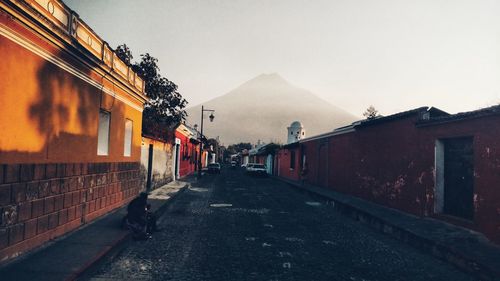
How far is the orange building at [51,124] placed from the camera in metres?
5.87

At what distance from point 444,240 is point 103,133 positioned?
31.6 feet

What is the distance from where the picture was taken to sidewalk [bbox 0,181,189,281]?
5197mm

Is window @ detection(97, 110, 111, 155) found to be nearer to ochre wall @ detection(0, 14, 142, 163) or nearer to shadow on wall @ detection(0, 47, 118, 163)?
ochre wall @ detection(0, 14, 142, 163)

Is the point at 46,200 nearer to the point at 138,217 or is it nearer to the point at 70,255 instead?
the point at 70,255

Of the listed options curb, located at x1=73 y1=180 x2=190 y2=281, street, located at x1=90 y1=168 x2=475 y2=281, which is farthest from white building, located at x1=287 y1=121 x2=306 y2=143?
curb, located at x1=73 y1=180 x2=190 y2=281

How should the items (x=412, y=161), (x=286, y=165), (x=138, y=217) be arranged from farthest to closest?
(x=286, y=165), (x=412, y=161), (x=138, y=217)

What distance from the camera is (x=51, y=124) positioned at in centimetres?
727

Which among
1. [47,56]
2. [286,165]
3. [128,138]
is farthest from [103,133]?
[286,165]

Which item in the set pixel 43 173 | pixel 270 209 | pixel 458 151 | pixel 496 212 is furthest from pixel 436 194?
pixel 43 173

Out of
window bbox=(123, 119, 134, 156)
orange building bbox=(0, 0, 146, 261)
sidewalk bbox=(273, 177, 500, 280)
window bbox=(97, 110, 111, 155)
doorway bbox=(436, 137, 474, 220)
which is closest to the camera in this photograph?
orange building bbox=(0, 0, 146, 261)

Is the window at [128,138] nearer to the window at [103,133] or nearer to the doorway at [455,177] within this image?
the window at [103,133]

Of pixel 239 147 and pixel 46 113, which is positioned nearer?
pixel 46 113

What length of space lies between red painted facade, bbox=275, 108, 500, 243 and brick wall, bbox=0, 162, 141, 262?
991cm

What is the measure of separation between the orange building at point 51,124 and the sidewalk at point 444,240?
8244mm
